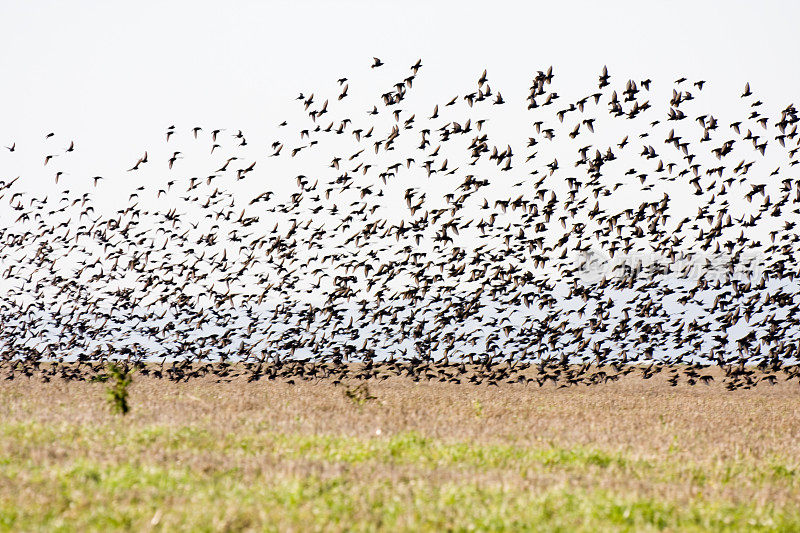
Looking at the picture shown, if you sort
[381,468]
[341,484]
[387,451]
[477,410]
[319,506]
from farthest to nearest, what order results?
[477,410] < [387,451] < [381,468] < [341,484] < [319,506]

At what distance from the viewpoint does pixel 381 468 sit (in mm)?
12414

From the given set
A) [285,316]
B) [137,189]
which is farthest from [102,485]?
[285,316]

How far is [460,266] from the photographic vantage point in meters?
32.5

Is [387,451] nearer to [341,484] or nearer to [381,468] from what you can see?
[381,468]

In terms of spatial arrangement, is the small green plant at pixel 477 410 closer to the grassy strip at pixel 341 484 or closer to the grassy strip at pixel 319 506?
the grassy strip at pixel 341 484

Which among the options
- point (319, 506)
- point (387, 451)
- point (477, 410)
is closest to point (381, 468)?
point (387, 451)

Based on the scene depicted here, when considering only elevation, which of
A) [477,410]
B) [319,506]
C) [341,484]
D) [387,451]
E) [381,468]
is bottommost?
[319,506]

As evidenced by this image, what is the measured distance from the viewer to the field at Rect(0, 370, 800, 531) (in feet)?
31.1

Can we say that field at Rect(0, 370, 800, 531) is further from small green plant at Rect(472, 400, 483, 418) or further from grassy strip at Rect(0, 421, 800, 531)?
small green plant at Rect(472, 400, 483, 418)

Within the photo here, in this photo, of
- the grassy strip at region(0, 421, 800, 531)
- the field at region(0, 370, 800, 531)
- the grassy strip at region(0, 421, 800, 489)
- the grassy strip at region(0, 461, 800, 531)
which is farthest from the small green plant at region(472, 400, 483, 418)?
the grassy strip at region(0, 461, 800, 531)

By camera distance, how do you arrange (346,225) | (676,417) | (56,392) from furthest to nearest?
(346,225), (56,392), (676,417)

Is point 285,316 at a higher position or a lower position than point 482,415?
higher

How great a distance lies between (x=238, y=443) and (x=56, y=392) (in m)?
14.2

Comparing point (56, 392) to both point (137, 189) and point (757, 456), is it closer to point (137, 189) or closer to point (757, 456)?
point (137, 189)
